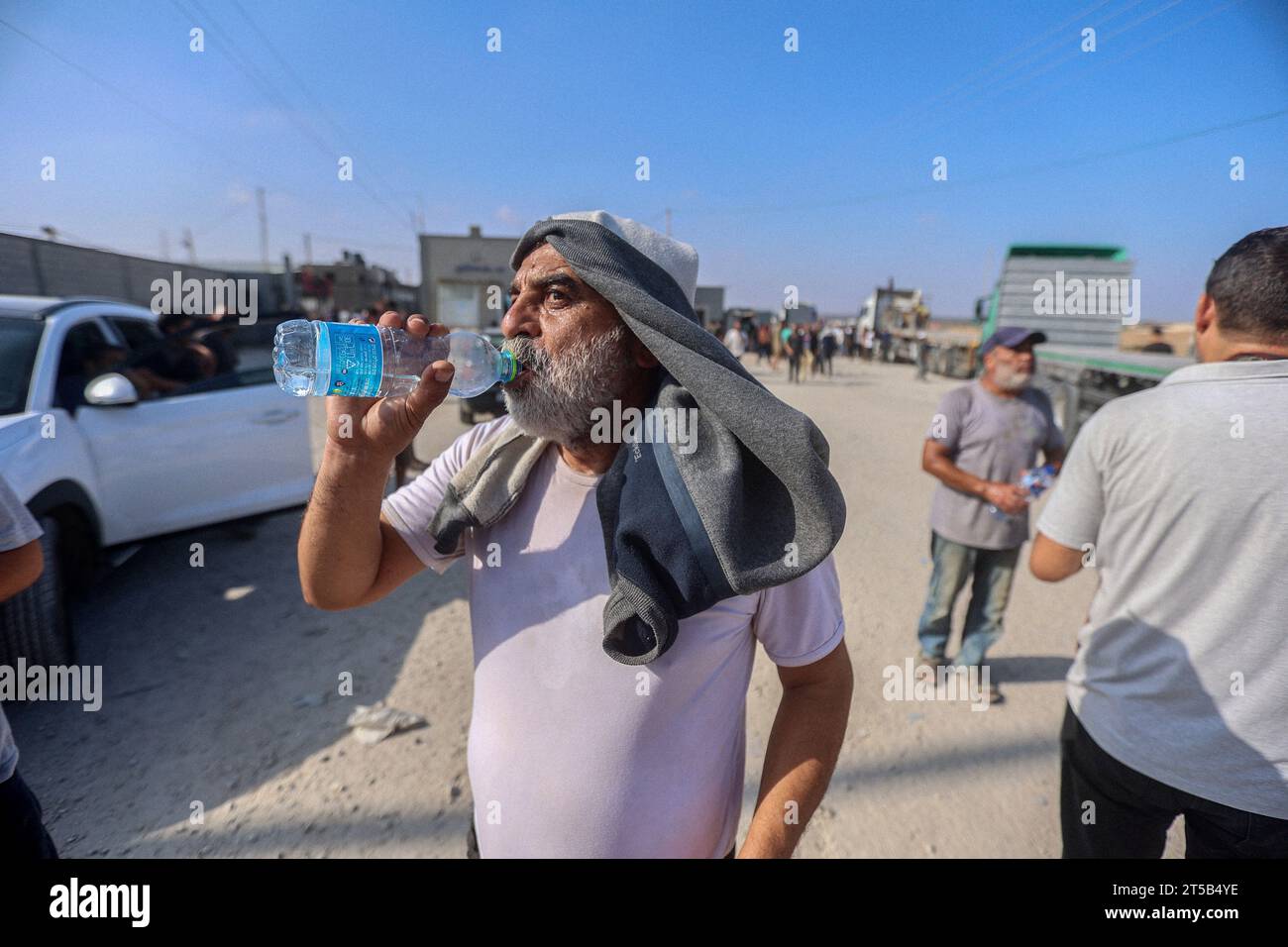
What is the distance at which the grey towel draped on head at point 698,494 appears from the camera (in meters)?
1.18

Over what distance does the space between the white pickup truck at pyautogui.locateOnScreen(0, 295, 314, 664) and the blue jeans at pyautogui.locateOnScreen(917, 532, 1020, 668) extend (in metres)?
4.65

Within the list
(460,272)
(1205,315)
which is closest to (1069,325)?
(1205,315)

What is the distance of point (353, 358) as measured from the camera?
1322mm

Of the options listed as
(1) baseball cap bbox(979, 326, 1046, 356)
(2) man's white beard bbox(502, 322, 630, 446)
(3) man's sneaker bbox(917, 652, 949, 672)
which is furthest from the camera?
(3) man's sneaker bbox(917, 652, 949, 672)

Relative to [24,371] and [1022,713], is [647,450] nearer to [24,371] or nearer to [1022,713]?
[1022,713]

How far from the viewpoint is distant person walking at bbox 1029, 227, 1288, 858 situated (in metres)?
1.48

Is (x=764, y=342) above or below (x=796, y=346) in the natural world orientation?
above

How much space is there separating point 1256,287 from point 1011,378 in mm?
2253

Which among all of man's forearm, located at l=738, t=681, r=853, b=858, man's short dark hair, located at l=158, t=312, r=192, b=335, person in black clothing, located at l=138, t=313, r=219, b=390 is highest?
man's short dark hair, located at l=158, t=312, r=192, b=335

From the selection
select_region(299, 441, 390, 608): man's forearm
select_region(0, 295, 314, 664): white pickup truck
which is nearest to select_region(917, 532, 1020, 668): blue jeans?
select_region(299, 441, 390, 608): man's forearm

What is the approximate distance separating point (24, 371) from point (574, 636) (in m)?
4.27

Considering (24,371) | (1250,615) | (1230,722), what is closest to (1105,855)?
(1230,722)

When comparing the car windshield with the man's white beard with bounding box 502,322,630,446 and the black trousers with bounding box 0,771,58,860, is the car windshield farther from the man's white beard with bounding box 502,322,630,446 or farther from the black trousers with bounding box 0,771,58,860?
the man's white beard with bounding box 502,322,630,446

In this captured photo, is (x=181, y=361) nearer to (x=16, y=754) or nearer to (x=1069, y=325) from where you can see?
(x=16, y=754)
